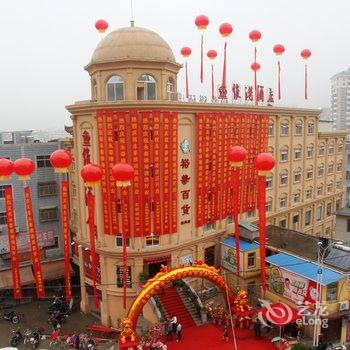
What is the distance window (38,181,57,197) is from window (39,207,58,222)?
1118 millimetres

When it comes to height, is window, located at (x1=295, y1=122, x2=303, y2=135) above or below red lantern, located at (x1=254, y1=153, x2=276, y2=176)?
above

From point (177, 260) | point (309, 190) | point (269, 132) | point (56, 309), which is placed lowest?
point (56, 309)

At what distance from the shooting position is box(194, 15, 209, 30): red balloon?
23.1m

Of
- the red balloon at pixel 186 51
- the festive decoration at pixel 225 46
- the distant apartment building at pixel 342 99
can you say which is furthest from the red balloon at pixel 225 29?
the distant apartment building at pixel 342 99

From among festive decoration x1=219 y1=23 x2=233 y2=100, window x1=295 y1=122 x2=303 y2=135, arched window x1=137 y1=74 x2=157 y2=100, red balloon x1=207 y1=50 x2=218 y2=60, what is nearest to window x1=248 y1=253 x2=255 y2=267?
festive decoration x1=219 y1=23 x2=233 y2=100

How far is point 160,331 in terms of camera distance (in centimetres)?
2050

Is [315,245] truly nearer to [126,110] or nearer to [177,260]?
[177,260]

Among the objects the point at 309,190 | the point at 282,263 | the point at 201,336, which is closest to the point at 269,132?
the point at 309,190

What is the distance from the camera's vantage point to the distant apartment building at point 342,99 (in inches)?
5017

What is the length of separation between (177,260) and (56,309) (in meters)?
8.73

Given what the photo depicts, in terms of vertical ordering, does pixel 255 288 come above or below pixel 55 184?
below

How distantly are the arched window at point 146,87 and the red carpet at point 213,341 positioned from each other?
13255 mm

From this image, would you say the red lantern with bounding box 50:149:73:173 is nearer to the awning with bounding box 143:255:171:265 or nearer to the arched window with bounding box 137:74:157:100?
the arched window with bounding box 137:74:157:100

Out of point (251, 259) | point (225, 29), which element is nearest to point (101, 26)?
point (225, 29)
